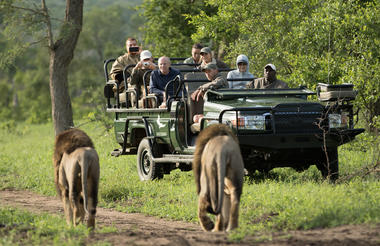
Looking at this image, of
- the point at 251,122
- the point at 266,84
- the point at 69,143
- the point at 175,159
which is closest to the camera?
the point at 69,143

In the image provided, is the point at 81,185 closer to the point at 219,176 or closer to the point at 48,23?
the point at 219,176

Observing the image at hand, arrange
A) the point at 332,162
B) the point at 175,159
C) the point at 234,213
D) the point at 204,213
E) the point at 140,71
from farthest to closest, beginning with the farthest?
the point at 140,71 → the point at 175,159 → the point at 332,162 → the point at 204,213 → the point at 234,213

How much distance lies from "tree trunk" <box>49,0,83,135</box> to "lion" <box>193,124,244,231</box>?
10.7 metres

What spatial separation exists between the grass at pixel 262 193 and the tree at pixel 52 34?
235 cm

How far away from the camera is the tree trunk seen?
16766 mm

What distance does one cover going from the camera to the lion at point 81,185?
21.3ft

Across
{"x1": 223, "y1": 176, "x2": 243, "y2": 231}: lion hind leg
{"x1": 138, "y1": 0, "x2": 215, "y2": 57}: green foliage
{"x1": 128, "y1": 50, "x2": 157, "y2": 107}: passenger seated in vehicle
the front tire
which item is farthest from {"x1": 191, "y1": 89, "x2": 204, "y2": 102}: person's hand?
{"x1": 138, "y1": 0, "x2": 215, "y2": 57}: green foliage

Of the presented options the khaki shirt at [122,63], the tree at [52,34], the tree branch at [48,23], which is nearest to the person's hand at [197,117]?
the khaki shirt at [122,63]

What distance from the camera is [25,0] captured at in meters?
16.3

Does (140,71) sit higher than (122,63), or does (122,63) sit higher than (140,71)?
(122,63)

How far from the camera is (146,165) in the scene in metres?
11.4

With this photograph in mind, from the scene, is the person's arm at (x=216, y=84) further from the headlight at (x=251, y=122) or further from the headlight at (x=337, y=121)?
the headlight at (x=337, y=121)

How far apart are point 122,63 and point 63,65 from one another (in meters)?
5.00

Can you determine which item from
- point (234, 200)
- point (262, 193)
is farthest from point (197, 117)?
point (234, 200)
